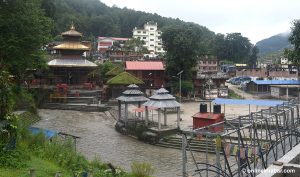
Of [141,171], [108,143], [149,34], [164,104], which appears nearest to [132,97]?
[164,104]

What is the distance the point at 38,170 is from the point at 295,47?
5147 cm

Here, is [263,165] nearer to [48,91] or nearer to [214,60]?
[48,91]

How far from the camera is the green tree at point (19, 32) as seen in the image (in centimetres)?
2520

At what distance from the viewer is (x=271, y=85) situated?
61.5m

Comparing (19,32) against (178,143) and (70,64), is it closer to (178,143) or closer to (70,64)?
(178,143)

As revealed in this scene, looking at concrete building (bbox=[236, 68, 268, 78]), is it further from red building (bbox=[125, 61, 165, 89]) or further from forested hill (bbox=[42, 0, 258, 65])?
red building (bbox=[125, 61, 165, 89])

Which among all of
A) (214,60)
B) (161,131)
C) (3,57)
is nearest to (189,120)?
(161,131)

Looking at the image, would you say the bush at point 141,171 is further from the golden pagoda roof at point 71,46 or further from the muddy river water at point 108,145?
the golden pagoda roof at point 71,46

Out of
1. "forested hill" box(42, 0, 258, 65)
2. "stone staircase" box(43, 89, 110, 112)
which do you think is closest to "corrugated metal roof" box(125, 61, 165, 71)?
"stone staircase" box(43, 89, 110, 112)

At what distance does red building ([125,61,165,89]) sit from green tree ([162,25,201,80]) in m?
1.74

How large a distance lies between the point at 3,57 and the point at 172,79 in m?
32.2

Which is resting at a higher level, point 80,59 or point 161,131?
point 80,59

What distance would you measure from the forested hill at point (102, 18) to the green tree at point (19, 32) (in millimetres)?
75158

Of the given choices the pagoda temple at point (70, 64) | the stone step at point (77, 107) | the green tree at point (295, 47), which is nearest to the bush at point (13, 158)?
the stone step at point (77, 107)
